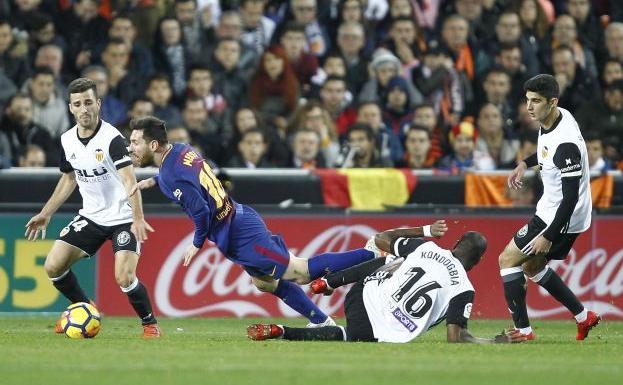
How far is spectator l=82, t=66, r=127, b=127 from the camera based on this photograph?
17297 mm

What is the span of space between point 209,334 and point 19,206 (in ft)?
10.6

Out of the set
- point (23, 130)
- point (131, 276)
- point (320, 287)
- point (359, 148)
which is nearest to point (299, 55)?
point (359, 148)

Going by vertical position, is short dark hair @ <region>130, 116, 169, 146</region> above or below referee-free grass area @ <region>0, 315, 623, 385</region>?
above

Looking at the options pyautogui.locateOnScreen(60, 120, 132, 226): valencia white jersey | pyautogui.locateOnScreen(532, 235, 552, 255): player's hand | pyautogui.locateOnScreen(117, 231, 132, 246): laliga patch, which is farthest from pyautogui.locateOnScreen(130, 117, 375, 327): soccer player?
pyautogui.locateOnScreen(532, 235, 552, 255): player's hand

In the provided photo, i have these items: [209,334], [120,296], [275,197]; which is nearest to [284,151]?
[275,197]

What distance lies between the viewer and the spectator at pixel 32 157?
16188 millimetres

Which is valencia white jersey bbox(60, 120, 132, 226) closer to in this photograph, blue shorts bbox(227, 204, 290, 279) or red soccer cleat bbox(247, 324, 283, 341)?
blue shorts bbox(227, 204, 290, 279)

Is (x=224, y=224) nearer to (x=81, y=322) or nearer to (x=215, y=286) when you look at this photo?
(x=81, y=322)

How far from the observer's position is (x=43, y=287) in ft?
50.5

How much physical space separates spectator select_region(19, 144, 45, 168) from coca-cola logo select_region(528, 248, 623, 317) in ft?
18.5

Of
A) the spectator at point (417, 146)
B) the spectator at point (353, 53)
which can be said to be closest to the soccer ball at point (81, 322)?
the spectator at point (417, 146)

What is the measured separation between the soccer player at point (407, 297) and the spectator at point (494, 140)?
600 cm

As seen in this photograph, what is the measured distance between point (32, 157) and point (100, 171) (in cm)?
392

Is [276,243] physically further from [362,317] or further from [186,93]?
[186,93]
